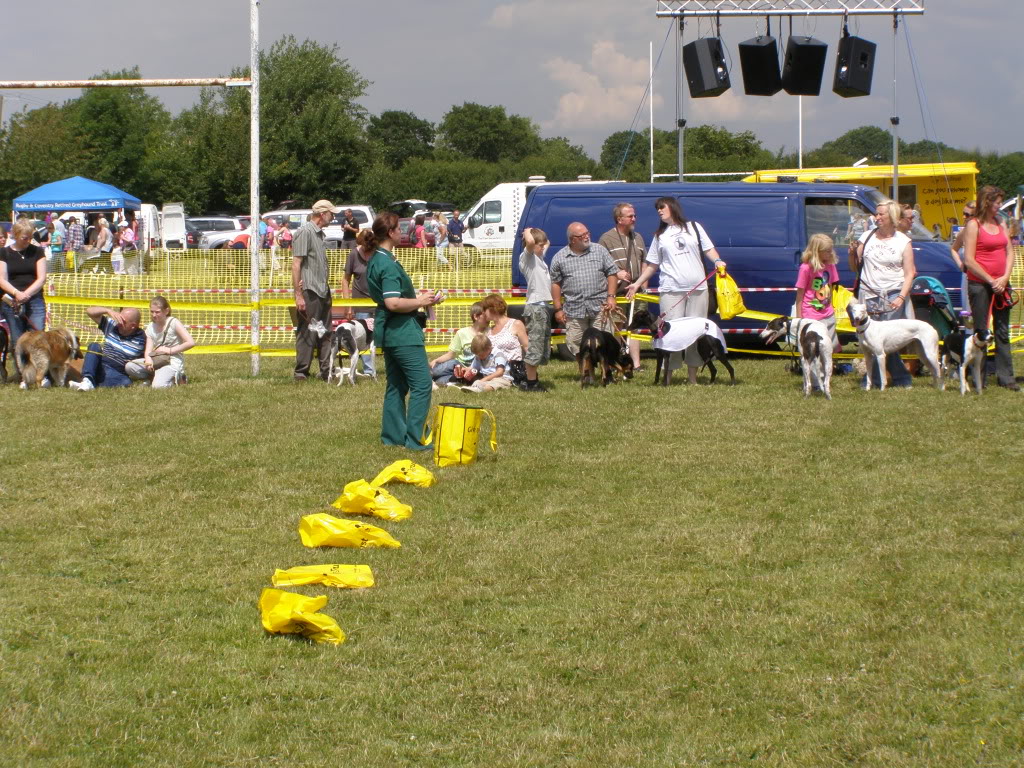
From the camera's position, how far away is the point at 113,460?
28.7 feet

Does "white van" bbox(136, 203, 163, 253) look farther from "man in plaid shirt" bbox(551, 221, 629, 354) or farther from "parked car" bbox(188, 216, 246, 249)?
"man in plaid shirt" bbox(551, 221, 629, 354)

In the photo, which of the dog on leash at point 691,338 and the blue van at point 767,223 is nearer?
the dog on leash at point 691,338

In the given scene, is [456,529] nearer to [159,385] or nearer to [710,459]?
[710,459]

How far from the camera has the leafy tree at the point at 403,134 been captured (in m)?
103

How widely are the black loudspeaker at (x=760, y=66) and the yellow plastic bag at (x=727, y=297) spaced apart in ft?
27.4

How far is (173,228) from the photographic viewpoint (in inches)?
1496

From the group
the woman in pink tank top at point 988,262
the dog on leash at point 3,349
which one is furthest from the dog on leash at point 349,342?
the woman in pink tank top at point 988,262

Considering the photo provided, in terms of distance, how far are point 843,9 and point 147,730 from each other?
17544 millimetres

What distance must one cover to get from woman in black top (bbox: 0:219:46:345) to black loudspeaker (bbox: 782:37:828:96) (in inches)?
481

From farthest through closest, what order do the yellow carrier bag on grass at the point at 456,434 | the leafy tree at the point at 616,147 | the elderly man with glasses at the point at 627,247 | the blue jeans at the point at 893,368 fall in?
the leafy tree at the point at 616,147, the elderly man with glasses at the point at 627,247, the blue jeans at the point at 893,368, the yellow carrier bag on grass at the point at 456,434

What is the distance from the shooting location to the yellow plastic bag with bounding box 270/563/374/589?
566 cm

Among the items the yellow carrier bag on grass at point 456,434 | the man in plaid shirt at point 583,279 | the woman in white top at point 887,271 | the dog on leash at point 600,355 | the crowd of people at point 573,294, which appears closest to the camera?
the yellow carrier bag on grass at point 456,434

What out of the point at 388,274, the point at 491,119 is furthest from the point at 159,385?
the point at 491,119

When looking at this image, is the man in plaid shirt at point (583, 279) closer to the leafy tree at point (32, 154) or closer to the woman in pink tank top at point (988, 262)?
the woman in pink tank top at point (988, 262)
